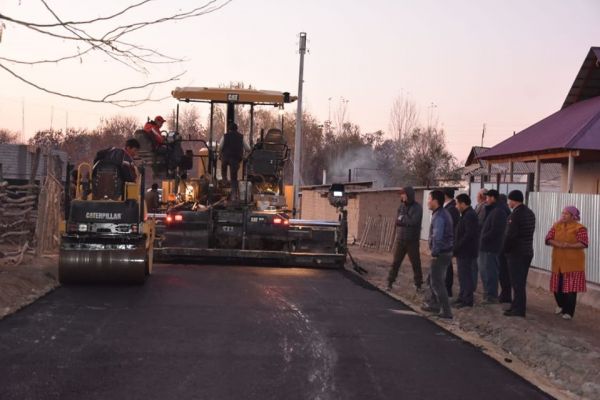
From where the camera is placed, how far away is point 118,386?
228 inches

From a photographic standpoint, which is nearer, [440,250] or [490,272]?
[440,250]

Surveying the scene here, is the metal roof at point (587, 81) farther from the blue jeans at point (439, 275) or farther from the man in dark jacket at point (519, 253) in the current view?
the blue jeans at point (439, 275)

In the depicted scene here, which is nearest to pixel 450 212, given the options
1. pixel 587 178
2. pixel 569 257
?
pixel 569 257

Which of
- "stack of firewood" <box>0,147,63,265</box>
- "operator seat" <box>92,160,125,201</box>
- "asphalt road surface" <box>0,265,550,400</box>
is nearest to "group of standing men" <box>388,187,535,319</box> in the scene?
"asphalt road surface" <box>0,265,550,400</box>

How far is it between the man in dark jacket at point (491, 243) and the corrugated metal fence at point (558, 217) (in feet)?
6.80

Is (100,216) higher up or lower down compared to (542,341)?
higher up

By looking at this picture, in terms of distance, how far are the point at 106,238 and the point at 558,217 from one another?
8642mm

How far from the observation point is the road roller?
36.8ft

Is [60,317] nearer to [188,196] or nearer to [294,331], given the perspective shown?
[294,331]

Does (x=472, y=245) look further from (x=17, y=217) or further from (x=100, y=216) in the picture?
(x=17, y=217)

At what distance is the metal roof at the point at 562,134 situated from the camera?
16469 mm

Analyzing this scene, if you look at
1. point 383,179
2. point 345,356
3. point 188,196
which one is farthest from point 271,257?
point 383,179

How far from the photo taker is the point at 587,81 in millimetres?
20234

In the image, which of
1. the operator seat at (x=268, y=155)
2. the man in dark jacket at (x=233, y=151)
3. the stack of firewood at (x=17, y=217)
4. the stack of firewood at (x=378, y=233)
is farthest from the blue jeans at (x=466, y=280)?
the stack of firewood at (x=378, y=233)
